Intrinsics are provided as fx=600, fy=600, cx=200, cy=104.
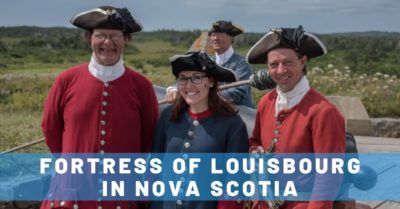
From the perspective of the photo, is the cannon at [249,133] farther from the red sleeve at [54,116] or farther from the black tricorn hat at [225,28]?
the black tricorn hat at [225,28]

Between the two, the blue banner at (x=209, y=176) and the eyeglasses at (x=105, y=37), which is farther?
the eyeglasses at (x=105, y=37)

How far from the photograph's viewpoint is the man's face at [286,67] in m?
2.62

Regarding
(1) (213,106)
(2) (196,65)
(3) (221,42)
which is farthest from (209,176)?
(3) (221,42)

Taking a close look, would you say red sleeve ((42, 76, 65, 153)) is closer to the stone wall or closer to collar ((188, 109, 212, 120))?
collar ((188, 109, 212, 120))

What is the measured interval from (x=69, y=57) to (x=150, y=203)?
54.5m

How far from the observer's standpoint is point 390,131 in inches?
344

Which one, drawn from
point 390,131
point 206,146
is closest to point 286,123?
point 206,146

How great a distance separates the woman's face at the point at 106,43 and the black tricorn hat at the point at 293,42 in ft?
2.27

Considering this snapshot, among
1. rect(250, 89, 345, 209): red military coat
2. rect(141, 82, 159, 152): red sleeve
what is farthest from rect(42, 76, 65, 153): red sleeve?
rect(250, 89, 345, 209): red military coat

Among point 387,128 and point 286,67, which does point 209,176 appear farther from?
point 387,128

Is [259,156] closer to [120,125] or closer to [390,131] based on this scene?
[120,125]

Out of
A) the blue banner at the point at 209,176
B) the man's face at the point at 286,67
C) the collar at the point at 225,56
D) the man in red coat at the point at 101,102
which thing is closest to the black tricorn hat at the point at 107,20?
the man in red coat at the point at 101,102

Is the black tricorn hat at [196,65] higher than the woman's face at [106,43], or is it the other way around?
the woman's face at [106,43]

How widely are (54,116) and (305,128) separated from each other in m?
1.28
